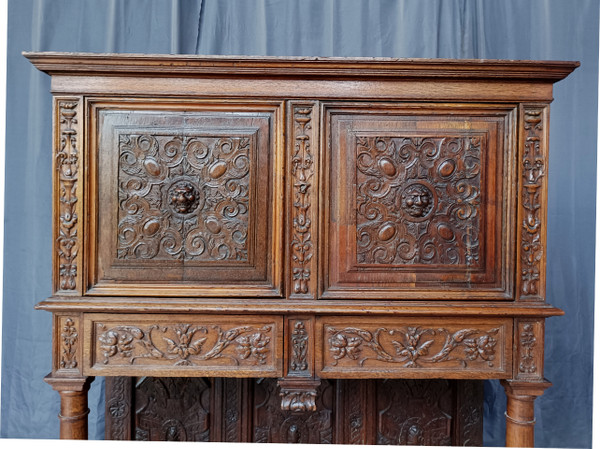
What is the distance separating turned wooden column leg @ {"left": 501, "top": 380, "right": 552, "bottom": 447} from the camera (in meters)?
1.59

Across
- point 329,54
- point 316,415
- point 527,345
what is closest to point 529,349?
point 527,345

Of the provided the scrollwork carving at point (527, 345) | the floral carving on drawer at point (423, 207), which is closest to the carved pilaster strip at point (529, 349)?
the scrollwork carving at point (527, 345)

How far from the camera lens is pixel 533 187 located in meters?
1.56

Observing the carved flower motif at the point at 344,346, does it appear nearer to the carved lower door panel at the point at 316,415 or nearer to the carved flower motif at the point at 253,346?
the carved flower motif at the point at 253,346

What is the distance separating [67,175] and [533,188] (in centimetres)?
150

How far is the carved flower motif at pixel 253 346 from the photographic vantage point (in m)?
1.59

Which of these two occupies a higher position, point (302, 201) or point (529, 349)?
point (302, 201)

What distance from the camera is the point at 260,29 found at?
220 centimetres

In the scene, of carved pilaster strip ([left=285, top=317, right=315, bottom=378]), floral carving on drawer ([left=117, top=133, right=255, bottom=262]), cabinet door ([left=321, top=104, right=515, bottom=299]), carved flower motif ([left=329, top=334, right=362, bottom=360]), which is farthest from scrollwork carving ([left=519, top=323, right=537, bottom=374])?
floral carving on drawer ([left=117, top=133, right=255, bottom=262])

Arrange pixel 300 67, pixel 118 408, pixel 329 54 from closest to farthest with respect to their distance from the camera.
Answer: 1. pixel 300 67
2. pixel 118 408
3. pixel 329 54

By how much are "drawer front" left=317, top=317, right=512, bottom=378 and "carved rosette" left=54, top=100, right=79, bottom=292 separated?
857 mm

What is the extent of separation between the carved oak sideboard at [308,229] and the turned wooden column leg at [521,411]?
14 millimetres

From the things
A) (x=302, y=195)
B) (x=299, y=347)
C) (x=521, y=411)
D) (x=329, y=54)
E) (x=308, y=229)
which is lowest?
(x=521, y=411)

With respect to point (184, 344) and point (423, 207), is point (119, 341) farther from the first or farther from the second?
point (423, 207)
